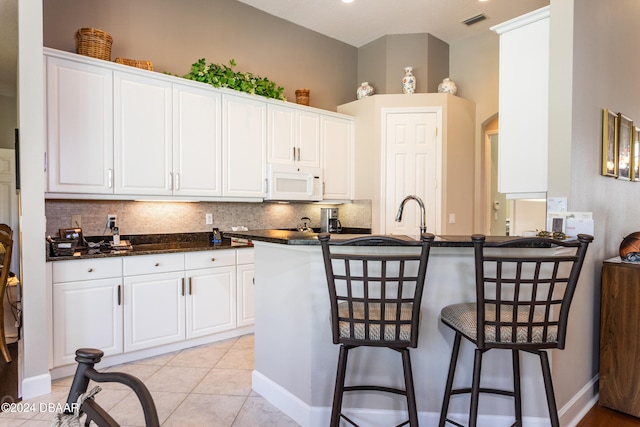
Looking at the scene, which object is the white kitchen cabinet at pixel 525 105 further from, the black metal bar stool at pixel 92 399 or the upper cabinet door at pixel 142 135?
the upper cabinet door at pixel 142 135

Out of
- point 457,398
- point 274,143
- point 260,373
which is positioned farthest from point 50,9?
point 457,398

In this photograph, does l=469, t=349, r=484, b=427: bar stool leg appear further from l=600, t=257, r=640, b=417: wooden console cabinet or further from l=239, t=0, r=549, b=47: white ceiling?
l=239, t=0, r=549, b=47: white ceiling

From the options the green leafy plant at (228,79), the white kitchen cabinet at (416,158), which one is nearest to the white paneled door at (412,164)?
the white kitchen cabinet at (416,158)

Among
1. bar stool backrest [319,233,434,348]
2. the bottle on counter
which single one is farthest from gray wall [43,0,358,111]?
bar stool backrest [319,233,434,348]

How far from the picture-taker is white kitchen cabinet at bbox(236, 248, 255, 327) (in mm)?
3580

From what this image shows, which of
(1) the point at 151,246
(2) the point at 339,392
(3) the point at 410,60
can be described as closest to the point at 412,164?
(3) the point at 410,60

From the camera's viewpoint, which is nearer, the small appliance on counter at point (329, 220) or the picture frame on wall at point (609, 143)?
the picture frame on wall at point (609, 143)

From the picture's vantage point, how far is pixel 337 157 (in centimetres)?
466

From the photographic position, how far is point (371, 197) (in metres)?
4.61

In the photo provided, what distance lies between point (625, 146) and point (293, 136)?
295 centimetres

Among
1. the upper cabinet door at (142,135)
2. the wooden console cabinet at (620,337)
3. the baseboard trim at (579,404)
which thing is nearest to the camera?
the baseboard trim at (579,404)

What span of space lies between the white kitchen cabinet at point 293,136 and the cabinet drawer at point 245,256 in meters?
1.02

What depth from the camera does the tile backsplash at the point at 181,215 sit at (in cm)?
319

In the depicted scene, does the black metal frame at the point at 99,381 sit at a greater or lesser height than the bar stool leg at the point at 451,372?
Result: greater
